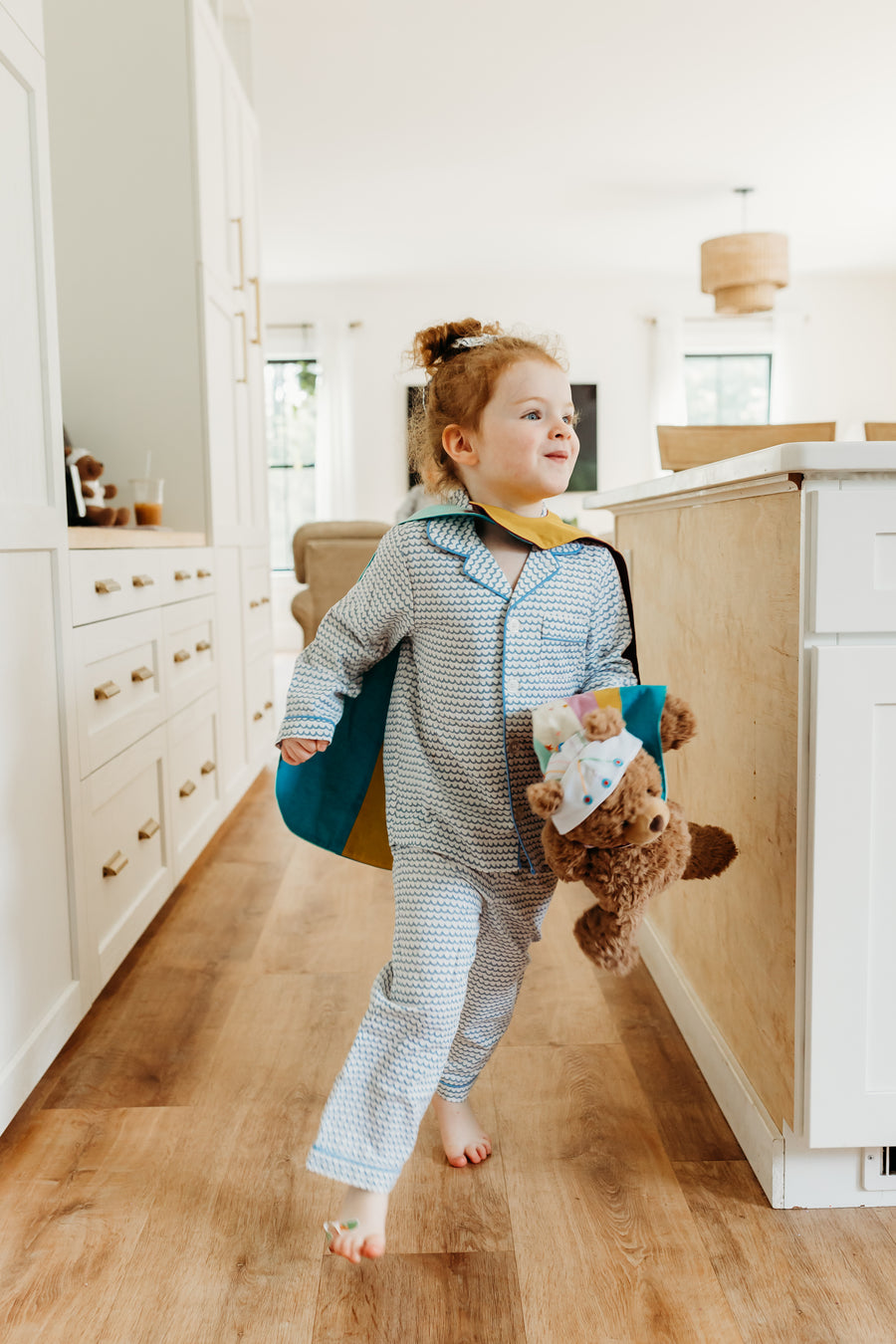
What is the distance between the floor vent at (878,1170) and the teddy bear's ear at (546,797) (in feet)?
1.83

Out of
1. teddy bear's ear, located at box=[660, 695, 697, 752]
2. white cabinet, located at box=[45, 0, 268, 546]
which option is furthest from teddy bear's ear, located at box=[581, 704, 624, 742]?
white cabinet, located at box=[45, 0, 268, 546]

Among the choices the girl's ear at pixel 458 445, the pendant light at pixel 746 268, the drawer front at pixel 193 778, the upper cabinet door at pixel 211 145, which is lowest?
the drawer front at pixel 193 778

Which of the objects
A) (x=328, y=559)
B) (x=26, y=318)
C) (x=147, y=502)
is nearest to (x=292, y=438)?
(x=328, y=559)

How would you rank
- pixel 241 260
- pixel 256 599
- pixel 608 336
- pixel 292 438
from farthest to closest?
1. pixel 292 438
2. pixel 608 336
3. pixel 256 599
4. pixel 241 260

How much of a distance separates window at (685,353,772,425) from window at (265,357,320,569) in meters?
3.07

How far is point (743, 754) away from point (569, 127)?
4.80 meters

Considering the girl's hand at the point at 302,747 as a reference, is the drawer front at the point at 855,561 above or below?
above

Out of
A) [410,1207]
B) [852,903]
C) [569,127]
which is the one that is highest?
[569,127]

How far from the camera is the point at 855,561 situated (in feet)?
3.35

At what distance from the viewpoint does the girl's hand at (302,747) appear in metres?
1.18

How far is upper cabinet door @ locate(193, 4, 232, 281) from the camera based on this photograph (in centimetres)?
271

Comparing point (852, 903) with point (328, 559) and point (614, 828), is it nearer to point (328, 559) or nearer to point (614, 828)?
point (614, 828)

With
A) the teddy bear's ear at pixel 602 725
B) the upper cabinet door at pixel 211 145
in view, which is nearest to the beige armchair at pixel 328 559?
the upper cabinet door at pixel 211 145

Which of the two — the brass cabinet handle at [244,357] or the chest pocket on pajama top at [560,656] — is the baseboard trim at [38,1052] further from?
the brass cabinet handle at [244,357]
